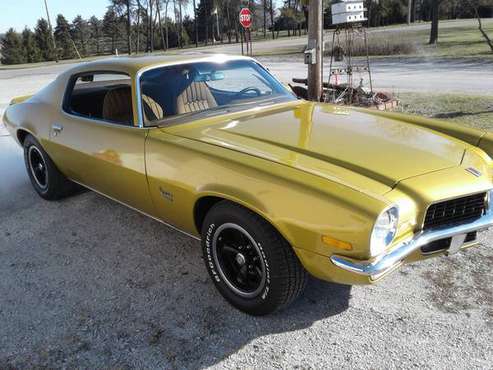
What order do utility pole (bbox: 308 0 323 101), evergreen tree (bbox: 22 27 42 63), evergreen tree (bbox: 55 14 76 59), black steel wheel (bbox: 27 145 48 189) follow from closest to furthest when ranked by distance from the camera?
1. black steel wheel (bbox: 27 145 48 189)
2. utility pole (bbox: 308 0 323 101)
3. evergreen tree (bbox: 22 27 42 63)
4. evergreen tree (bbox: 55 14 76 59)

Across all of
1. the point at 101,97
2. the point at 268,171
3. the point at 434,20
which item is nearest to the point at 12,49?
the point at 434,20

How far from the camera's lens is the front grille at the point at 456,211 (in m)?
2.42

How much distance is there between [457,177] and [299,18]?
58.6m

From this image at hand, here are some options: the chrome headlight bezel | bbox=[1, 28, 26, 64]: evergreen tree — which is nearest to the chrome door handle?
the chrome headlight bezel

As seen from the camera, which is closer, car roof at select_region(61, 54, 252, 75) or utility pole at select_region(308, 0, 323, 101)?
car roof at select_region(61, 54, 252, 75)

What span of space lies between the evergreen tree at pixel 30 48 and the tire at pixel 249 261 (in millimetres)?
57697

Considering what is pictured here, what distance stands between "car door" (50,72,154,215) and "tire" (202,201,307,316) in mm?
753

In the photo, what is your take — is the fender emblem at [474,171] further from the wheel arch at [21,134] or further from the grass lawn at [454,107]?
the grass lawn at [454,107]

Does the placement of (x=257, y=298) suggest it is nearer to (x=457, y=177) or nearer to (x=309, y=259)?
(x=309, y=259)

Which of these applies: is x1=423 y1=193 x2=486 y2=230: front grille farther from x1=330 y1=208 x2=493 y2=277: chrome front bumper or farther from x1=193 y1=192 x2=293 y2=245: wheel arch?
x1=193 y1=192 x2=293 y2=245: wheel arch

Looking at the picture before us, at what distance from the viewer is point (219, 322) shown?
105 inches

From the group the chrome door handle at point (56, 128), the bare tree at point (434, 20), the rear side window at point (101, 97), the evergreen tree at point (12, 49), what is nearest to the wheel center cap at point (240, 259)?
the rear side window at point (101, 97)

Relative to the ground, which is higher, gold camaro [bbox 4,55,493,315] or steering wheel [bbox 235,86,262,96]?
steering wheel [bbox 235,86,262,96]

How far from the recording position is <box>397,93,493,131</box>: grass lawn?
7.25 meters
